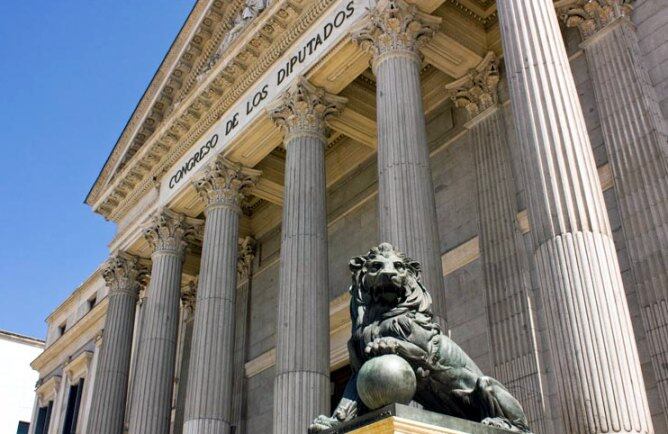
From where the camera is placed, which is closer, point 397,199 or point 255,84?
point 397,199

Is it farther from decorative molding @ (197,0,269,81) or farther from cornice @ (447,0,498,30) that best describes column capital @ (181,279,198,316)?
cornice @ (447,0,498,30)

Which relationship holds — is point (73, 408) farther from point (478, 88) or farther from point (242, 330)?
point (478, 88)

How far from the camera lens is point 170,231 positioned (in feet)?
80.5

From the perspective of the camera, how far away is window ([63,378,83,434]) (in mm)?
35381

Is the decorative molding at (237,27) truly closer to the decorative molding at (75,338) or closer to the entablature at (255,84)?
the entablature at (255,84)

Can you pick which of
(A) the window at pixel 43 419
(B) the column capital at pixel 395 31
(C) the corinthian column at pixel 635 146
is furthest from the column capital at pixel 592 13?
(A) the window at pixel 43 419

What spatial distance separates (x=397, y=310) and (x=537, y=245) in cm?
516

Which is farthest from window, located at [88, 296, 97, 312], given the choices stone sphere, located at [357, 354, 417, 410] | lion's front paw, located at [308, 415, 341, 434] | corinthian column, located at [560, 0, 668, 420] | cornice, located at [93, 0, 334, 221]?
stone sphere, located at [357, 354, 417, 410]

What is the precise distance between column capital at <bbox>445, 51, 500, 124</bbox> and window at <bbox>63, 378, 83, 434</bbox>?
23.8 m

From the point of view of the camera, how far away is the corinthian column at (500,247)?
618 inches

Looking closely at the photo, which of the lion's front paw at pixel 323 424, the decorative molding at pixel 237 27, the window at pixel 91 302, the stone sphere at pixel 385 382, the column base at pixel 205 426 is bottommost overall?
the lion's front paw at pixel 323 424

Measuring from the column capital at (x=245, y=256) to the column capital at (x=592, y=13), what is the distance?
1456 cm

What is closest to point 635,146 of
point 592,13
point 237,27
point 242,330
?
point 592,13

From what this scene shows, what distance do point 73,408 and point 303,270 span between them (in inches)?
933
